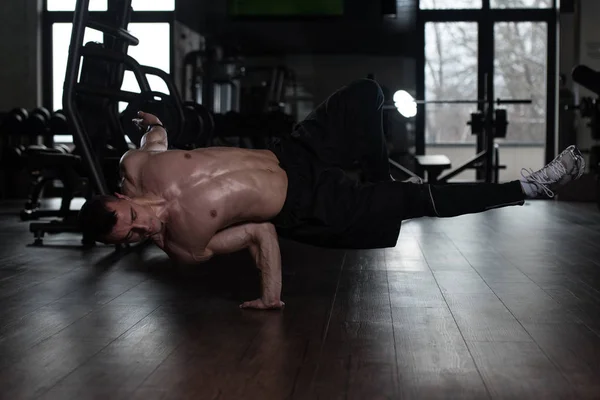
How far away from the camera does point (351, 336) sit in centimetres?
222

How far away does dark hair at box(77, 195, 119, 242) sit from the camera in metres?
2.18

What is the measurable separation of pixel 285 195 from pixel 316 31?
629cm

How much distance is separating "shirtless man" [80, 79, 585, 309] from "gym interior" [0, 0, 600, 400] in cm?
24

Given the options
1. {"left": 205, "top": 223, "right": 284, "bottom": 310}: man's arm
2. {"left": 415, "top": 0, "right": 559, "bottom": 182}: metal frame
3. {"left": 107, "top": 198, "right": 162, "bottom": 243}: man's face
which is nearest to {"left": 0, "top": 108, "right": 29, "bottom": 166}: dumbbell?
{"left": 415, "top": 0, "right": 559, "bottom": 182}: metal frame

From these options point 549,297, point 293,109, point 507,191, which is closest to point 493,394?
point 507,191

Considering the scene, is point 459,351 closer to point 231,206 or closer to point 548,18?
point 231,206

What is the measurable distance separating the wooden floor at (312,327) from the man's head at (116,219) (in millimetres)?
274

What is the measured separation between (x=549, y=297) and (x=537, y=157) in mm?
6332

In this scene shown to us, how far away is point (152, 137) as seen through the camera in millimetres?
2734

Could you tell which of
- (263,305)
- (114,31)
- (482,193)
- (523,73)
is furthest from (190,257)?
(523,73)

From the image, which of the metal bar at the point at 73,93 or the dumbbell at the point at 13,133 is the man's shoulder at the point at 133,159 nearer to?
the metal bar at the point at 73,93

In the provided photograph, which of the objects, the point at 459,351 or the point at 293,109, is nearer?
the point at 459,351

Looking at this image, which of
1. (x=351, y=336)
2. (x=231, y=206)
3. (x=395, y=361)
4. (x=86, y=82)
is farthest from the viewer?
(x=86, y=82)

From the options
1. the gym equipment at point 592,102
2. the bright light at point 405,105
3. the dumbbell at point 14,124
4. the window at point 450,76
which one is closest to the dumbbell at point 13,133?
the dumbbell at point 14,124
